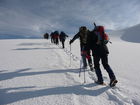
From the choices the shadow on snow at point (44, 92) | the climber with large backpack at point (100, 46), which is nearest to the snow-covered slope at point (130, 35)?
the climber with large backpack at point (100, 46)

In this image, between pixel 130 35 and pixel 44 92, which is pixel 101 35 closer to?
pixel 44 92

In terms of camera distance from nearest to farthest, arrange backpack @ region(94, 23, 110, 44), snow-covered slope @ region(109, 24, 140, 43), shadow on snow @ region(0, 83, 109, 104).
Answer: shadow on snow @ region(0, 83, 109, 104) < backpack @ region(94, 23, 110, 44) < snow-covered slope @ region(109, 24, 140, 43)

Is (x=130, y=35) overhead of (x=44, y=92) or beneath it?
overhead

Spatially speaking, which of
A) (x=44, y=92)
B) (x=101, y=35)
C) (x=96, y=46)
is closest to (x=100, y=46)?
(x=96, y=46)

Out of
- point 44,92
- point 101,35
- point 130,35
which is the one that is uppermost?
point 130,35

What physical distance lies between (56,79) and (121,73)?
2.82m

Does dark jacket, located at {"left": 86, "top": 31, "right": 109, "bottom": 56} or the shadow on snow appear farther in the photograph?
dark jacket, located at {"left": 86, "top": 31, "right": 109, "bottom": 56}

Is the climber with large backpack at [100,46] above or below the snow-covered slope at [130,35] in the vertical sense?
below

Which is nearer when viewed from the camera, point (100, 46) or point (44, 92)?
point (44, 92)

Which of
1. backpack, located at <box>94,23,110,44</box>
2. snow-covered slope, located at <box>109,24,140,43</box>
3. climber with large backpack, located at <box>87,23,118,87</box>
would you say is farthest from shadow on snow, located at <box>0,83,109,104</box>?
snow-covered slope, located at <box>109,24,140,43</box>

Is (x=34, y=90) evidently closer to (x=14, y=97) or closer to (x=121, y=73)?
(x=14, y=97)

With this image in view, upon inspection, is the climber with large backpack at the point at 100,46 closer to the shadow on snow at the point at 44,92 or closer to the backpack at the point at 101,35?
the backpack at the point at 101,35

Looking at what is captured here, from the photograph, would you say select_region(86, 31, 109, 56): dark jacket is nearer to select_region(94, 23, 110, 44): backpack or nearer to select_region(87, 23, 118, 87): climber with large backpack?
select_region(87, 23, 118, 87): climber with large backpack

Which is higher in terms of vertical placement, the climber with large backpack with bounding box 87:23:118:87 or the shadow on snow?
the climber with large backpack with bounding box 87:23:118:87
